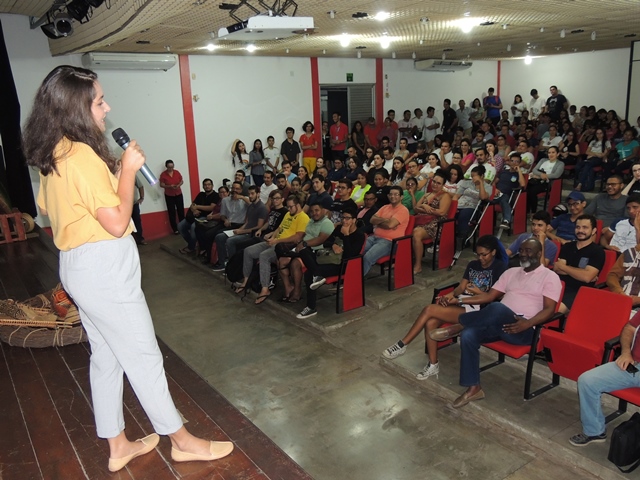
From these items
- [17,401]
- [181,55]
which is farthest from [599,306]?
[181,55]

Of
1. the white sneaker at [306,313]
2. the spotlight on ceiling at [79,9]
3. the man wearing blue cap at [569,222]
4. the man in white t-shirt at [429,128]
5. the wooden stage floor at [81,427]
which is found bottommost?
the white sneaker at [306,313]

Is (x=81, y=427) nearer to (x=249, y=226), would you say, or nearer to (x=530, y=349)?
(x=530, y=349)

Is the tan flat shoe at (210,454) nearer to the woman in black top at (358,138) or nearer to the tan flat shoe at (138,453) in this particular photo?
the tan flat shoe at (138,453)

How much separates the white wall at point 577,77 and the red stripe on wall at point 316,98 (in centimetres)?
639

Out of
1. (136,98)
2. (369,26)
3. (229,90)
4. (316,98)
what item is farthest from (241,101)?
(369,26)

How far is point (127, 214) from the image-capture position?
1.70 metres

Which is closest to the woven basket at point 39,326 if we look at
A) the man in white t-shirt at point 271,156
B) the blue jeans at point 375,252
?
the blue jeans at point 375,252

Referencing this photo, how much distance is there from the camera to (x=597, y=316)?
11.6ft

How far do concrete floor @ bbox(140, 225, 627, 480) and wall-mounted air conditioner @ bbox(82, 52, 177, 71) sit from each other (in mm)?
4675

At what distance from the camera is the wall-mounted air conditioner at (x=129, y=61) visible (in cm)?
863

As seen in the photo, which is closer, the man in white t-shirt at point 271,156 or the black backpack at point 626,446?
the black backpack at point 626,446

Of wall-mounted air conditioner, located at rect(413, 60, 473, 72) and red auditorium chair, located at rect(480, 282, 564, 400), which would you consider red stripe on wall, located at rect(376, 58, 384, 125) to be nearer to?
wall-mounted air conditioner, located at rect(413, 60, 473, 72)

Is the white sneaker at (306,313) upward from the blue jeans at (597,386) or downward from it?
downward

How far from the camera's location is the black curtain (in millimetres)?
7773
